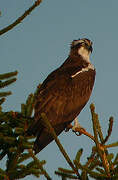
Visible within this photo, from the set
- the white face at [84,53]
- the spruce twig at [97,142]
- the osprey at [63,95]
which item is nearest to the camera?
the spruce twig at [97,142]

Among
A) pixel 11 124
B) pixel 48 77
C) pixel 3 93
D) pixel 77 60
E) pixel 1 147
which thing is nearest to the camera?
pixel 3 93

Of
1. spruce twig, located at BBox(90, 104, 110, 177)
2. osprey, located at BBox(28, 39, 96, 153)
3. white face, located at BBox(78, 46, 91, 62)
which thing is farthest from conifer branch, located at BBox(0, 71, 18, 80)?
white face, located at BBox(78, 46, 91, 62)

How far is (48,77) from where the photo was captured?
25.7 ft

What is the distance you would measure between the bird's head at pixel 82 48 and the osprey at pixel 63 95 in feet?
2.13

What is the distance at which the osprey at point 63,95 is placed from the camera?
21.4ft

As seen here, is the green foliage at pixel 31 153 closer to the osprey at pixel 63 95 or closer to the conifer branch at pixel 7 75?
the conifer branch at pixel 7 75

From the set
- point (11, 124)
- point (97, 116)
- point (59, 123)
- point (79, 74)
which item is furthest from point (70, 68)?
point (97, 116)

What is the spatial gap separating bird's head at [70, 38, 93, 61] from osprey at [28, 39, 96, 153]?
650 millimetres

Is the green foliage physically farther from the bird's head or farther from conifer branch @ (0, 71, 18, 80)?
the bird's head

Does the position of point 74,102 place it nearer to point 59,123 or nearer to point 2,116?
point 59,123

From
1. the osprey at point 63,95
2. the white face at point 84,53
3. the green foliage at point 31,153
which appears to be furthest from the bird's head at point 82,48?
the green foliage at point 31,153

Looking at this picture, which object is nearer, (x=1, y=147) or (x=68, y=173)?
(x=68, y=173)

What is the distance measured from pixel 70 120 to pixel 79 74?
1.34m

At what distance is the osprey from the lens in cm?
651
